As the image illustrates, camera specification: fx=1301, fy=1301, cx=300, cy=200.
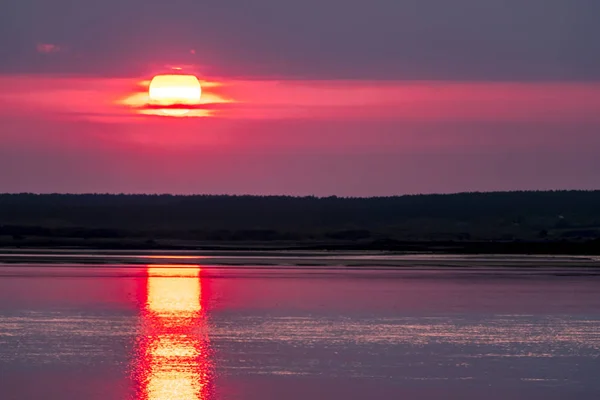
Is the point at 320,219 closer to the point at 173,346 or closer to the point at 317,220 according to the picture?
the point at 317,220

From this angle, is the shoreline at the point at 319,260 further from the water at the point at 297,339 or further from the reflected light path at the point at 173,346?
the reflected light path at the point at 173,346

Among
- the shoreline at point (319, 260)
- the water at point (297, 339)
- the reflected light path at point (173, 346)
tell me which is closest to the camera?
the reflected light path at point (173, 346)

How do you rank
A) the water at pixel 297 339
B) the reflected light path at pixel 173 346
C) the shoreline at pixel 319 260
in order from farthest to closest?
1. the shoreline at pixel 319 260
2. the water at pixel 297 339
3. the reflected light path at pixel 173 346

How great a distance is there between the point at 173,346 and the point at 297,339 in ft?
7.85

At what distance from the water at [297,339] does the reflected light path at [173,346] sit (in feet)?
0.12

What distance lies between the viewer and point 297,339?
23641 mm

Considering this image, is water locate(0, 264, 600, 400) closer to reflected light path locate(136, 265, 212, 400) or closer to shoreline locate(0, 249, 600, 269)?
reflected light path locate(136, 265, 212, 400)

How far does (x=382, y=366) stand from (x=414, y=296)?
12995 millimetres

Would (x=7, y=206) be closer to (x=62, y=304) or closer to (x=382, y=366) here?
(x=62, y=304)

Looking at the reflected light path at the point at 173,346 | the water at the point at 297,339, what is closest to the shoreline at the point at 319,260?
the water at the point at 297,339

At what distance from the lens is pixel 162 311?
1161 inches

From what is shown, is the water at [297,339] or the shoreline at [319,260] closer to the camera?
the water at [297,339]

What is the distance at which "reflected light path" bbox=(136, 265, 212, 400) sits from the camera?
17906mm

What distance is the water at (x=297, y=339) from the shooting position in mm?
18344
